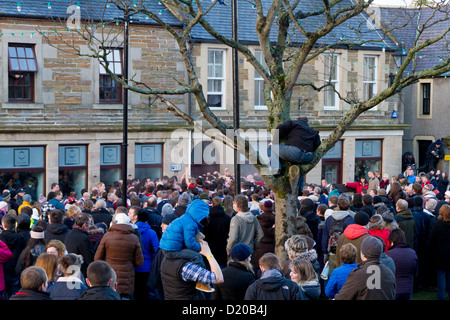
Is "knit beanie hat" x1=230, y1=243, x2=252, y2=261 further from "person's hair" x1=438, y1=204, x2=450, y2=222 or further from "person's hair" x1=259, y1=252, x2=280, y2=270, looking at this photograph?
"person's hair" x1=438, y1=204, x2=450, y2=222

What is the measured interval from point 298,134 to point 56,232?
373cm

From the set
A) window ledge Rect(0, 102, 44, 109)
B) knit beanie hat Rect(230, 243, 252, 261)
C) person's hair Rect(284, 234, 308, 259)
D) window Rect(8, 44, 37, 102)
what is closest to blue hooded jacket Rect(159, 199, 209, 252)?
knit beanie hat Rect(230, 243, 252, 261)

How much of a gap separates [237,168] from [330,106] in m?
13.4

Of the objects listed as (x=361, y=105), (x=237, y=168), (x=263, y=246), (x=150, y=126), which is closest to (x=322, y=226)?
(x=263, y=246)

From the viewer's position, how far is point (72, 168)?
22062 millimetres

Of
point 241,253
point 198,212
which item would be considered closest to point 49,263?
point 198,212

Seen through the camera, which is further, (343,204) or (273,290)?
(343,204)

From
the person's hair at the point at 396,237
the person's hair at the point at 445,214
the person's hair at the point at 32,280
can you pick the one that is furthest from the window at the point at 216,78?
the person's hair at the point at 32,280

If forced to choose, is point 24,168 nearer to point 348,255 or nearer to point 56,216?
point 56,216

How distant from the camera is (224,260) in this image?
11.4 metres

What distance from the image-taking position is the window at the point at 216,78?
965 inches

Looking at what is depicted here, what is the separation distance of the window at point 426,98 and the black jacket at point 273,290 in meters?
27.0

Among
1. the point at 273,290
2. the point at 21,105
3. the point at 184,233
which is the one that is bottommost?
the point at 273,290

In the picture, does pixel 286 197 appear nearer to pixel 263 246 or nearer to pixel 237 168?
pixel 263 246
